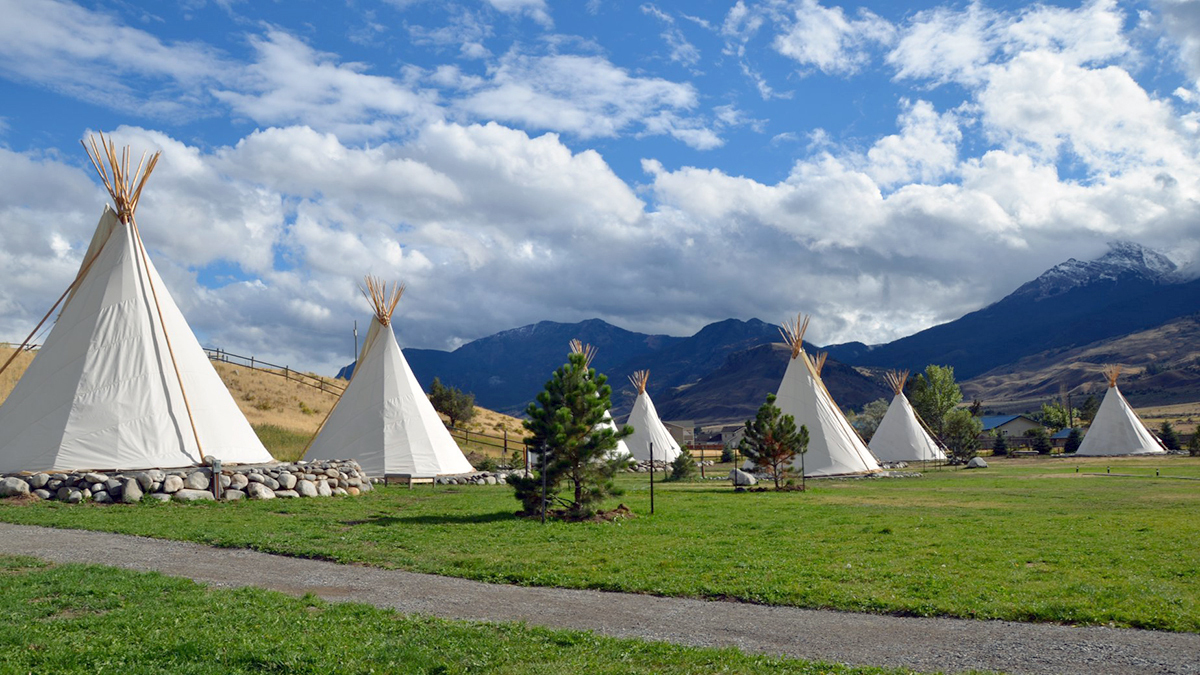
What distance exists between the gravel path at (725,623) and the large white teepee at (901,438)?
39.6 m

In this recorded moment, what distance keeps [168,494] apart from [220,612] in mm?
11299

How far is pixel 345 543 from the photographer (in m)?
12.4

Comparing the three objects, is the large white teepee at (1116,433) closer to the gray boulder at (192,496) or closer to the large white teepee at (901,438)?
the large white teepee at (901,438)

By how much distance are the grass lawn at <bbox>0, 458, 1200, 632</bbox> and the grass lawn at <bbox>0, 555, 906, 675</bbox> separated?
8.31 ft

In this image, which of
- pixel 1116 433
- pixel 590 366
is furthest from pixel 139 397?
pixel 1116 433

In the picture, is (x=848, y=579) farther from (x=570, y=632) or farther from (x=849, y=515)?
(x=849, y=515)

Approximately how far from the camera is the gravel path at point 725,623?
261 inches

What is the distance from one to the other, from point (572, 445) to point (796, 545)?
18.3 feet

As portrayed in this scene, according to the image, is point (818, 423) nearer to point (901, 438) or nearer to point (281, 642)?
point (901, 438)

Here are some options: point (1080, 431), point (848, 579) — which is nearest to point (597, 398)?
point (848, 579)

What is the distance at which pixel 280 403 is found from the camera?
43.6m

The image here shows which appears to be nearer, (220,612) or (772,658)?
(772,658)

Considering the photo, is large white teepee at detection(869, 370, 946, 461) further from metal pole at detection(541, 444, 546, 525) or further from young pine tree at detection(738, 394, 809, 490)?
metal pole at detection(541, 444, 546, 525)

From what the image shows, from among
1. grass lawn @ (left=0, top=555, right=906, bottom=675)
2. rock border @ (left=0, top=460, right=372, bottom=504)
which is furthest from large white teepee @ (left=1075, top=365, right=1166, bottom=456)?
grass lawn @ (left=0, top=555, right=906, bottom=675)
